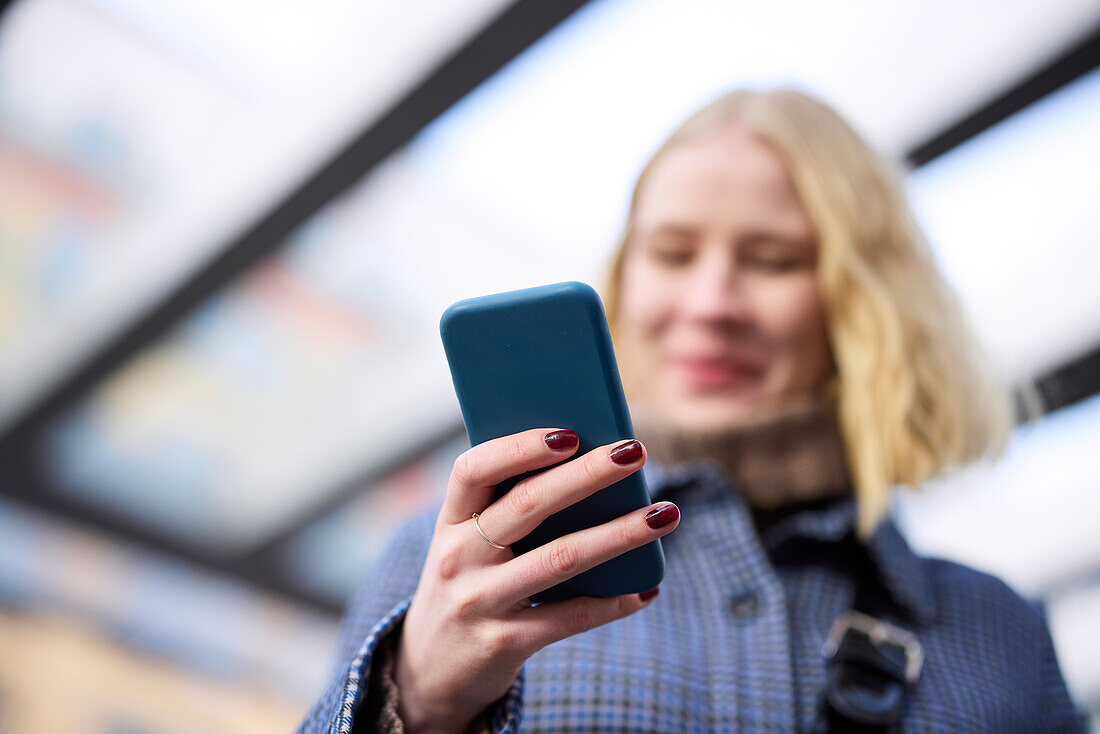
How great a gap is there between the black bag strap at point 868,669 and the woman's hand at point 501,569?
1.23 feet

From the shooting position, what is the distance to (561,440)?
2.09 feet

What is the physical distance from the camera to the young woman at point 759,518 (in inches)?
28.0

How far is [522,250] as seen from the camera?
3.00 m

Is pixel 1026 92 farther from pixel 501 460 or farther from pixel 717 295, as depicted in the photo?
pixel 501 460

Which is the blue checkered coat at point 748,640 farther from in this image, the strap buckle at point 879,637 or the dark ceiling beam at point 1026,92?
the dark ceiling beam at point 1026,92

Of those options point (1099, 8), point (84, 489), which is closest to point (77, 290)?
point (84, 489)

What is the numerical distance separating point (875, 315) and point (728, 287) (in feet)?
0.81

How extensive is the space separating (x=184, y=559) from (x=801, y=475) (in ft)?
14.4

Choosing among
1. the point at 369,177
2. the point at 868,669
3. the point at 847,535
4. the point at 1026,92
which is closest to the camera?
the point at 868,669

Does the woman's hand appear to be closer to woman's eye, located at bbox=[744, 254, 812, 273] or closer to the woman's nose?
the woman's nose

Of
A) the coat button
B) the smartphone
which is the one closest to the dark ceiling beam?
the coat button

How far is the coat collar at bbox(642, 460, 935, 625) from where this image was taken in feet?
3.47

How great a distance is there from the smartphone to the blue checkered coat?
21 centimetres

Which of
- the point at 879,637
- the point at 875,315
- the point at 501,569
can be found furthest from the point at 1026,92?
the point at 501,569
